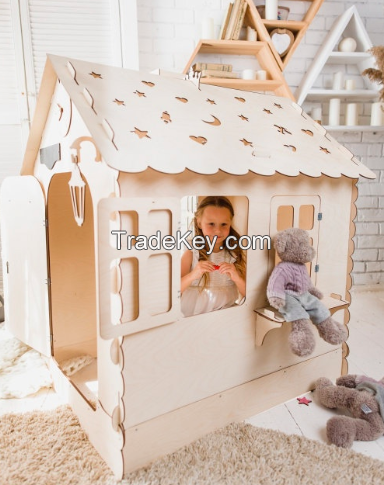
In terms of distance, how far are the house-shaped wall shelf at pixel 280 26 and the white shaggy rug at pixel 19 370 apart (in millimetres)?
2031

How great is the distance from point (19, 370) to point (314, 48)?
97.6 inches

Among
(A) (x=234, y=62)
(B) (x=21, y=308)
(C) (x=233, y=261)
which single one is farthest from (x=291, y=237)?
(A) (x=234, y=62)

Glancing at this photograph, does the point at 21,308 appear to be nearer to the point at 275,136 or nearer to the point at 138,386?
the point at 138,386

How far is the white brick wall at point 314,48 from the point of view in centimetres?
232

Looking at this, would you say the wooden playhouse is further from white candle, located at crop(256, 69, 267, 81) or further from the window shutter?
the window shutter

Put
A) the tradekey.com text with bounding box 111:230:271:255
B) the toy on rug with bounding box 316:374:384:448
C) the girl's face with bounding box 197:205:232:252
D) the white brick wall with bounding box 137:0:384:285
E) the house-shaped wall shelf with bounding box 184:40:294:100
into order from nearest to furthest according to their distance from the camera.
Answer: the tradekey.com text with bounding box 111:230:271:255, the toy on rug with bounding box 316:374:384:448, the girl's face with bounding box 197:205:232:252, the house-shaped wall shelf with bounding box 184:40:294:100, the white brick wall with bounding box 137:0:384:285

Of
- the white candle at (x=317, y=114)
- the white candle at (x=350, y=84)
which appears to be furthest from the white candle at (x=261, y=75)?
the white candle at (x=350, y=84)

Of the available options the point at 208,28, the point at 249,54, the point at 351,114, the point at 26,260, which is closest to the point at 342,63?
the point at 351,114

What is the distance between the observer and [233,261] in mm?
1500

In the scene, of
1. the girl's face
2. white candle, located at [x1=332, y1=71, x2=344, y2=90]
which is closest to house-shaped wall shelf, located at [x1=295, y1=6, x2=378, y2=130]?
white candle, located at [x1=332, y1=71, x2=344, y2=90]

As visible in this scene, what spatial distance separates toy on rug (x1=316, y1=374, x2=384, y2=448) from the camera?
117 centimetres

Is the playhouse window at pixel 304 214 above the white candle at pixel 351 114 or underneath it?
underneath

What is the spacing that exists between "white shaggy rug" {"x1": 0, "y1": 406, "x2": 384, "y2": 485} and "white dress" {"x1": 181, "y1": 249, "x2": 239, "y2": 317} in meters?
0.41

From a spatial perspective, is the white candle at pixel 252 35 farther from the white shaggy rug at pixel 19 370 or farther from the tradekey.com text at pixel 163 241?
the white shaggy rug at pixel 19 370
